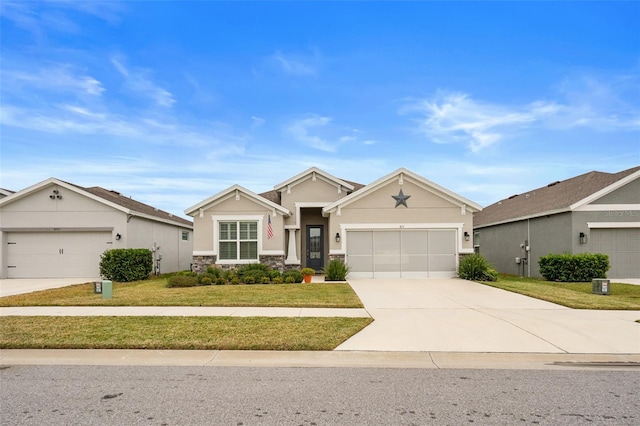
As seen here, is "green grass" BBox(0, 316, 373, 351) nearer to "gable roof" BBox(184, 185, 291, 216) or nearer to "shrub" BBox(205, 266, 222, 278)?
"shrub" BBox(205, 266, 222, 278)

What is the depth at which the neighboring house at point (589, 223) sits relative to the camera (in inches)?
754

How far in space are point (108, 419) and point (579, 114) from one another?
2145cm

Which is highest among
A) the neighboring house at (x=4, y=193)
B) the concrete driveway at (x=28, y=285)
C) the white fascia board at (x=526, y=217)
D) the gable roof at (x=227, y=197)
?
the neighboring house at (x=4, y=193)

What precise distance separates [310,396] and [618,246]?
65.9 feet

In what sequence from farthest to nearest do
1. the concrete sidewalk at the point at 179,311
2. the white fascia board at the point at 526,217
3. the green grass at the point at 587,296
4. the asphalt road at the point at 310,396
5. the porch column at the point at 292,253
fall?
the porch column at the point at 292,253
the white fascia board at the point at 526,217
the green grass at the point at 587,296
the concrete sidewalk at the point at 179,311
the asphalt road at the point at 310,396

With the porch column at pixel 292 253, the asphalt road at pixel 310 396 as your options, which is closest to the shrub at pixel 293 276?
the porch column at pixel 292 253

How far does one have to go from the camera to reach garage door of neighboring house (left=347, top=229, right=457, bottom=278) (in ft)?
66.0

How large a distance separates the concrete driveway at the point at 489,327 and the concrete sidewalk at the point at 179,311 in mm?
1044

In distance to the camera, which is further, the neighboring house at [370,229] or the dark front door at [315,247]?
the dark front door at [315,247]

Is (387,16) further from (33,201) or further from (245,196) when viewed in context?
(33,201)

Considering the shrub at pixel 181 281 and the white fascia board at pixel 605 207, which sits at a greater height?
the white fascia board at pixel 605 207

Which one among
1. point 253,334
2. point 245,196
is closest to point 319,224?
point 245,196

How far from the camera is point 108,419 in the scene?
4.25 metres

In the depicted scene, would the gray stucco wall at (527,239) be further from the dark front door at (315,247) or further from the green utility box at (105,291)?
the green utility box at (105,291)
